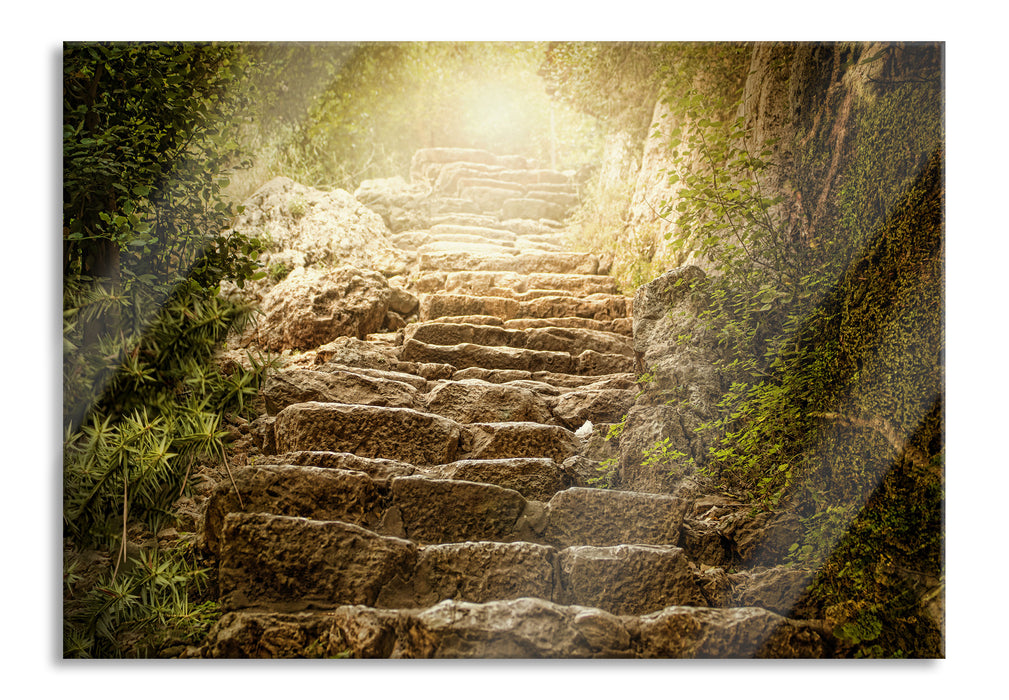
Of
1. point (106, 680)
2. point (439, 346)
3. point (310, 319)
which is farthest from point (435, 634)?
point (310, 319)

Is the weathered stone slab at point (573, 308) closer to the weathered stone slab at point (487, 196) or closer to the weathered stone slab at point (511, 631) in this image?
the weathered stone slab at point (487, 196)

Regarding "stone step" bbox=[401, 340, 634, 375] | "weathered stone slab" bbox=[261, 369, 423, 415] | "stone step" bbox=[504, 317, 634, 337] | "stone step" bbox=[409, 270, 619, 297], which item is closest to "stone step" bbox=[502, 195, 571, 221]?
"stone step" bbox=[409, 270, 619, 297]

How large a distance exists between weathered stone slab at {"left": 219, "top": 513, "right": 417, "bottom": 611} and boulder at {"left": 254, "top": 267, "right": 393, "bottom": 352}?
103 cm

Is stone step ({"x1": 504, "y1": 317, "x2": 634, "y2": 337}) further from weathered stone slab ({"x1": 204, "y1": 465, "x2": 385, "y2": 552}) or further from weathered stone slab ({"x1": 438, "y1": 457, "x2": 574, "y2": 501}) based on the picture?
weathered stone slab ({"x1": 204, "y1": 465, "x2": 385, "y2": 552})

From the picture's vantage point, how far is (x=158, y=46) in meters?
2.42

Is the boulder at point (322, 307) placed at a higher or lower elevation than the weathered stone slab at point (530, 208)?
lower

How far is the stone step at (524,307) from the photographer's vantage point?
3.77 meters

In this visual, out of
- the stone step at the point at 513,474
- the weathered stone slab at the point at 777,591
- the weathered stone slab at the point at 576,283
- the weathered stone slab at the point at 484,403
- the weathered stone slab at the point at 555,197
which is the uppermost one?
the weathered stone slab at the point at 555,197

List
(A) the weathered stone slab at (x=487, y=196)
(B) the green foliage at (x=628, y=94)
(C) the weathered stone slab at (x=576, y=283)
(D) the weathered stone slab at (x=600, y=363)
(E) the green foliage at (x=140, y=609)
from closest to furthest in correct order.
→ (E) the green foliage at (x=140, y=609) < (B) the green foliage at (x=628, y=94) < (D) the weathered stone slab at (x=600, y=363) < (C) the weathered stone slab at (x=576, y=283) < (A) the weathered stone slab at (x=487, y=196)

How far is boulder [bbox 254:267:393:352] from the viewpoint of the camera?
3.03m

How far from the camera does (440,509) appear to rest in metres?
2.13

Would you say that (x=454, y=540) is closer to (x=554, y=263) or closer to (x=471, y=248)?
(x=554, y=263)

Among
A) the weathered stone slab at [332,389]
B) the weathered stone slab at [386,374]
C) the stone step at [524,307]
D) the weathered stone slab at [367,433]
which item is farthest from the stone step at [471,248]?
the weathered stone slab at [367,433]

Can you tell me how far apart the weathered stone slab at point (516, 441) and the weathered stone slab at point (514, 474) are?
6.5 inches
